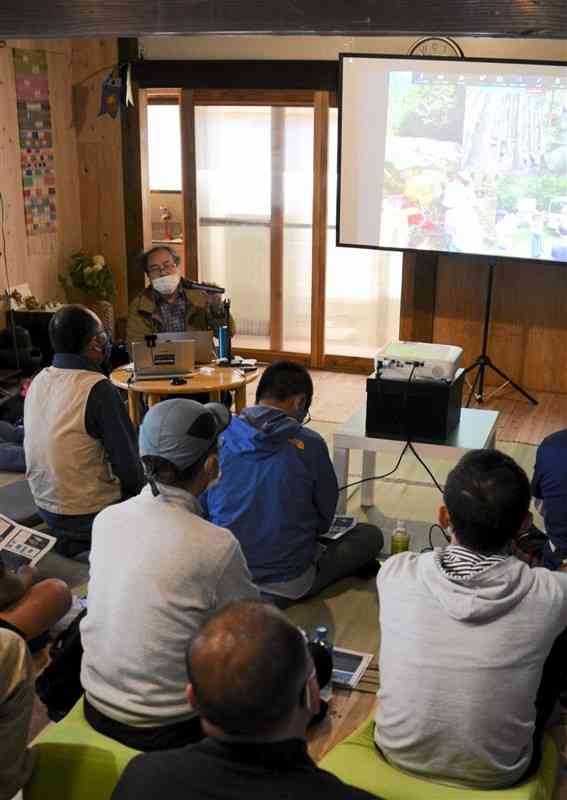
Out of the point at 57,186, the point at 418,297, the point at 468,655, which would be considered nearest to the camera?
the point at 468,655

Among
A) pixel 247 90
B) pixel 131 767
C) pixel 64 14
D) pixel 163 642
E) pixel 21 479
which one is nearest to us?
pixel 131 767

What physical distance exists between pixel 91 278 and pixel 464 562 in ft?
17.1

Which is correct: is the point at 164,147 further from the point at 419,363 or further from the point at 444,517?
the point at 444,517

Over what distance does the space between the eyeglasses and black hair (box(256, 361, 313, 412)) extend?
1879 millimetres

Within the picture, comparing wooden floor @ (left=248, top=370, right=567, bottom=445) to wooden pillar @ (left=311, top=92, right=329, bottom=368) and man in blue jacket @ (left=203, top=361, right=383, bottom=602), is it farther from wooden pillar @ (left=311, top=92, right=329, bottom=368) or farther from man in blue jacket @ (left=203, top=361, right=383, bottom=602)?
man in blue jacket @ (left=203, top=361, right=383, bottom=602)

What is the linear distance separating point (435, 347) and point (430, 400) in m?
0.32

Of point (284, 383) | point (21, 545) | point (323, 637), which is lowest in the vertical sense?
point (323, 637)

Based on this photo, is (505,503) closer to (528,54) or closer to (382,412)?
(382,412)

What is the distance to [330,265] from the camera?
256 inches

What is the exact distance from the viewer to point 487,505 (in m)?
1.90

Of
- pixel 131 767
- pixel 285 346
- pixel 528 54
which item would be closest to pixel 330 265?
pixel 285 346

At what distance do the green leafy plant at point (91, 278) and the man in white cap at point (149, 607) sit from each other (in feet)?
15.7

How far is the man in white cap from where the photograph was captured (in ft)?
6.12

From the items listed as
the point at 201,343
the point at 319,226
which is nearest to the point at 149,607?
the point at 201,343
